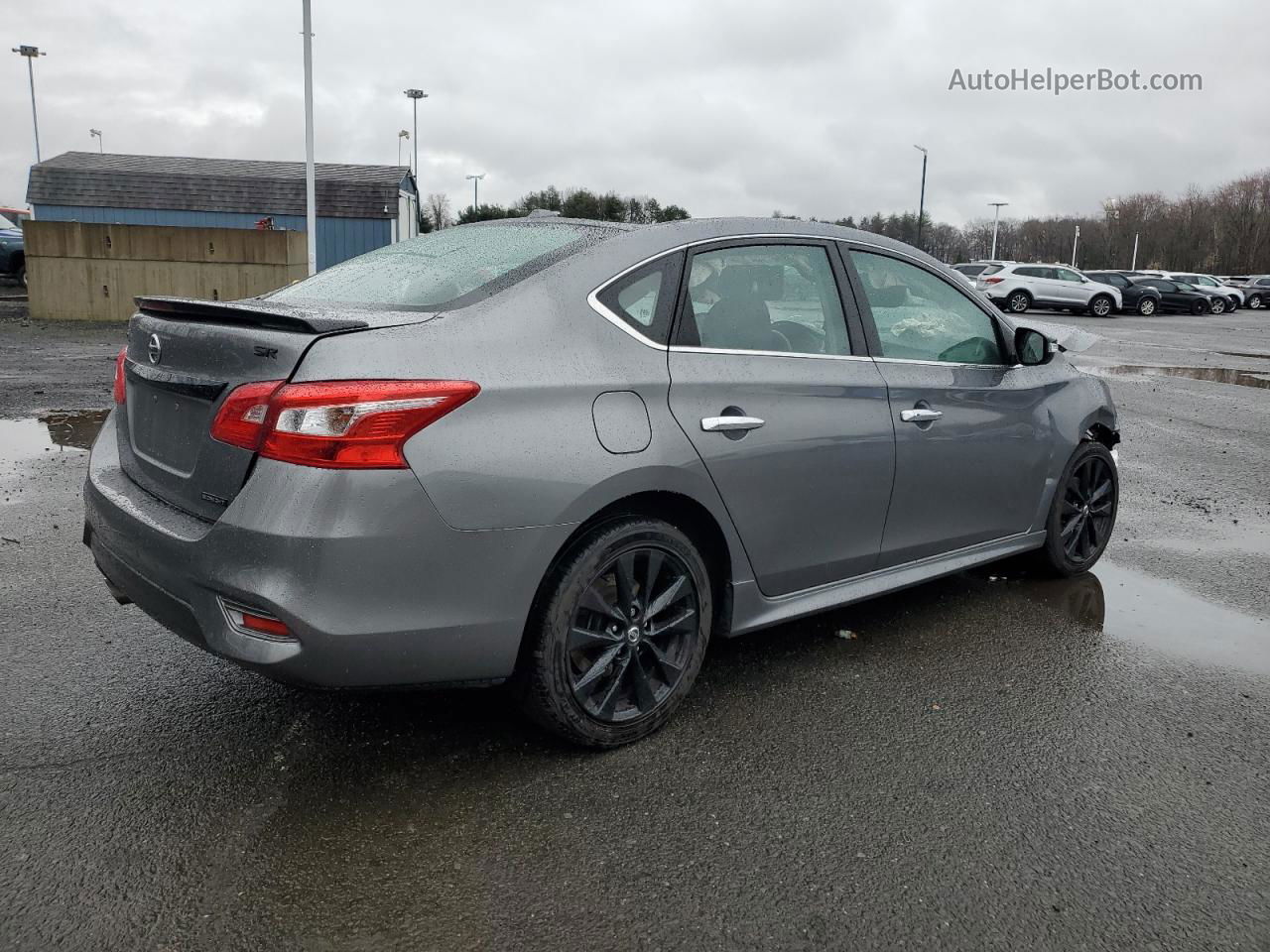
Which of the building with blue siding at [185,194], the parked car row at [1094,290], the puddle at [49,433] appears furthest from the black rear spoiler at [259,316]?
the building with blue siding at [185,194]

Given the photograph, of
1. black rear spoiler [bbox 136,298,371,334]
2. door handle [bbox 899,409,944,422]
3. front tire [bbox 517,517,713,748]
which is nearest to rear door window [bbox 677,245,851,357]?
door handle [bbox 899,409,944,422]

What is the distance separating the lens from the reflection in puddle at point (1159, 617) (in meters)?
4.32

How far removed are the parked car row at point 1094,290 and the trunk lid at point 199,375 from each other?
29.1m

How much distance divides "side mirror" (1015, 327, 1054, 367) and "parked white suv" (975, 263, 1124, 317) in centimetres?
3044

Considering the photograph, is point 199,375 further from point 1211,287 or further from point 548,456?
point 1211,287

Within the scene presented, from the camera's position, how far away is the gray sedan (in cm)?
268

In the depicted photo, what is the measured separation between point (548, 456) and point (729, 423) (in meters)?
0.71

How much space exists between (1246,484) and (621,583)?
20.9 ft

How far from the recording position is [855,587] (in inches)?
155

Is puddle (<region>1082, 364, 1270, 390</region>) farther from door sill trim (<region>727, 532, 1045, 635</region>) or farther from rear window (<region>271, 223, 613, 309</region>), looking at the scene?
rear window (<region>271, 223, 613, 309</region>)

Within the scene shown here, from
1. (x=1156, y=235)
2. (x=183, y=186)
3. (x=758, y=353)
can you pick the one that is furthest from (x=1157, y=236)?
(x=758, y=353)

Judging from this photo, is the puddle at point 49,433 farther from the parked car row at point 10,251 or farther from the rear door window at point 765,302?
the parked car row at point 10,251

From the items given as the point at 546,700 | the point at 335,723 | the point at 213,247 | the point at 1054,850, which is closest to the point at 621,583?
the point at 546,700

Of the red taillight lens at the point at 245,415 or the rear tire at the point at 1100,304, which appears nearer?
the red taillight lens at the point at 245,415
